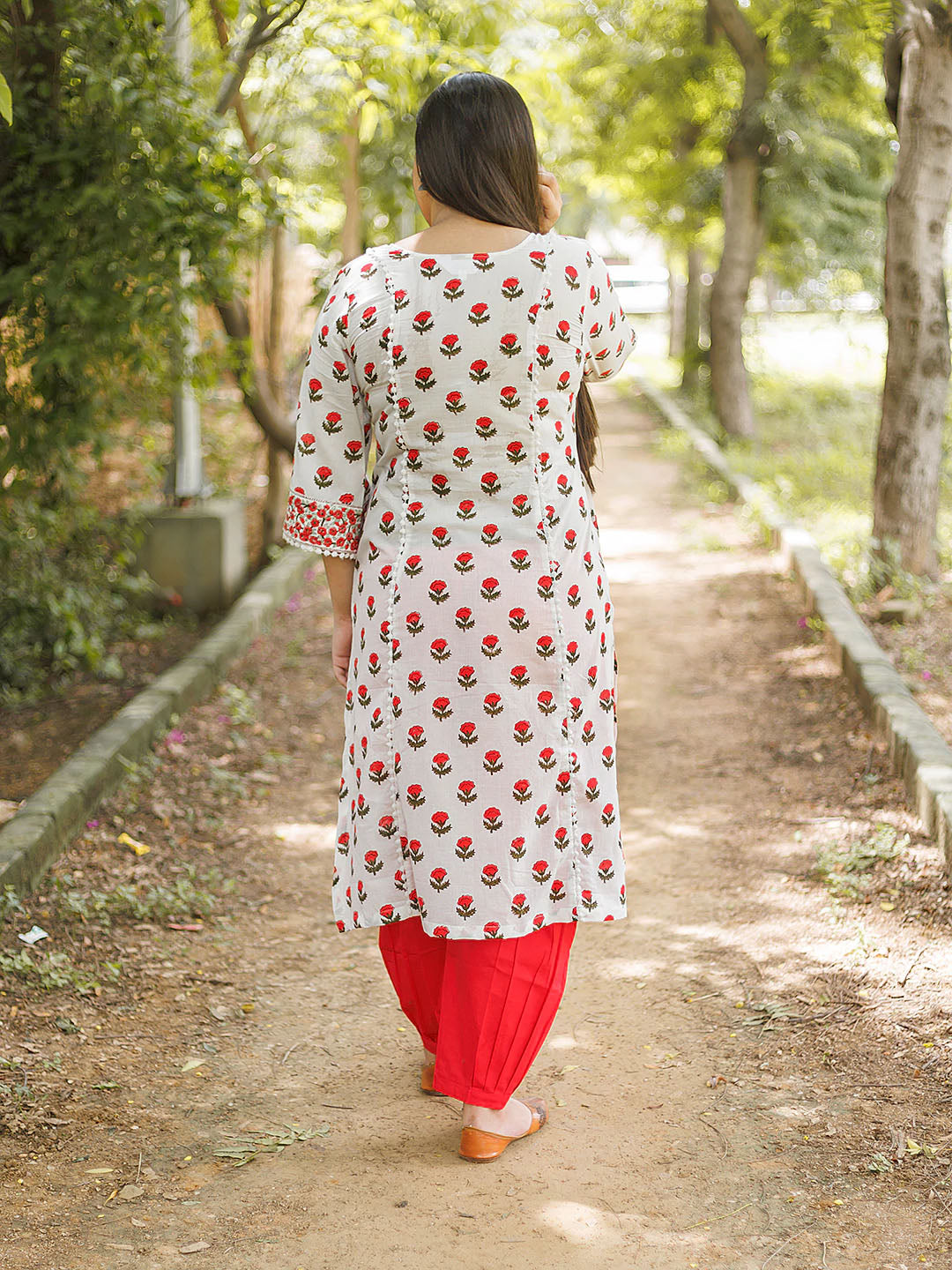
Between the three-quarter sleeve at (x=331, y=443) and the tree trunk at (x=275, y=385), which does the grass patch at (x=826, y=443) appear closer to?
the tree trunk at (x=275, y=385)

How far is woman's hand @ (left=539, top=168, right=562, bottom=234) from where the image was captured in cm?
248

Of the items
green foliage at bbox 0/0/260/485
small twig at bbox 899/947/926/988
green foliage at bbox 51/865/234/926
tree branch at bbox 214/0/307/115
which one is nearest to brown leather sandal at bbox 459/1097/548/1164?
small twig at bbox 899/947/926/988

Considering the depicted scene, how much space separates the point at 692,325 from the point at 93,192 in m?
13.0

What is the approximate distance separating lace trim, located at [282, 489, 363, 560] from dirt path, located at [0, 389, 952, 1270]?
1283 mm

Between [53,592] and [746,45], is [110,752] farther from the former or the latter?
[746,45]

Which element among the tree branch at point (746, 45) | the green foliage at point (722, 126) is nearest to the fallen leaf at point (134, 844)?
the green foliage at point (722, 126)

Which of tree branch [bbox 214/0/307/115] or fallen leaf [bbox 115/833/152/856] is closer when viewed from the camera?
fallen leaf [bbox 115/833/152/856]

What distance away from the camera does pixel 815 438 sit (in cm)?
1254

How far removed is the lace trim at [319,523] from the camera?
97.4 inches

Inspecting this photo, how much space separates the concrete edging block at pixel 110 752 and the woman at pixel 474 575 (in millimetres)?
1636

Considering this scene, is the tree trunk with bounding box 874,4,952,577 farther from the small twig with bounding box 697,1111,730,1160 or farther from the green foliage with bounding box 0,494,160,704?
the small twig with bounding box 697,1111,730,1160

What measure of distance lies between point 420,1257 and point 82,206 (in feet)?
12.3

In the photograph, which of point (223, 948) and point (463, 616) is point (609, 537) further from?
point (463, 616)

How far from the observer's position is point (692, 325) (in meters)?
16.4
